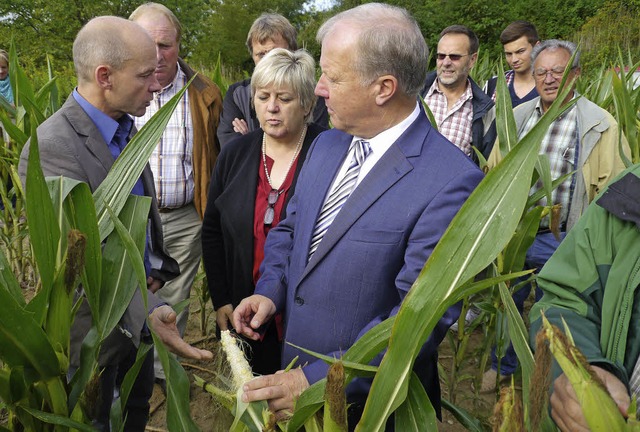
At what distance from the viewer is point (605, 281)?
1166 millimetres

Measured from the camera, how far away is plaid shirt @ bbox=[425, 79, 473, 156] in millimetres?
3248

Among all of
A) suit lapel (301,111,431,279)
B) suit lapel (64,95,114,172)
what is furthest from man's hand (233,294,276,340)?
suit lapel (64,95,114,172)

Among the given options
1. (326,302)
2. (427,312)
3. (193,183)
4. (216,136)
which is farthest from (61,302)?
(216,136)

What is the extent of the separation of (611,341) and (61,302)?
3.70 feet

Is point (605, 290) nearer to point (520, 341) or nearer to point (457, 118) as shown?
point (520, 341)

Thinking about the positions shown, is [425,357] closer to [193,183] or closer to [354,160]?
[354,160]

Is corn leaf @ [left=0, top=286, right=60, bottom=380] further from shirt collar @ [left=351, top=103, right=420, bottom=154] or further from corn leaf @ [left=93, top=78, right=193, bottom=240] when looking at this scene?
shirt collar @ [left=351, top=103, right=420, bottom=154]

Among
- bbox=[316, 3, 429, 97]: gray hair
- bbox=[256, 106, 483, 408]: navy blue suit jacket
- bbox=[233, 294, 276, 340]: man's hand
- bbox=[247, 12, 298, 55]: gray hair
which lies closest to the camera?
bbox=[256, 106, 483, 408]: navy blue suit jacket

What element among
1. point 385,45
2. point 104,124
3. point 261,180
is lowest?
point 261,180

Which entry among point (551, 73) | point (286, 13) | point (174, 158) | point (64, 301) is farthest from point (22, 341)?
point (286, 13)

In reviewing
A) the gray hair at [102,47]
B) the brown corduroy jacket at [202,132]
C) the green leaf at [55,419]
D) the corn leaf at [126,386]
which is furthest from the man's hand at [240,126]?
the green leaf at [55,419]

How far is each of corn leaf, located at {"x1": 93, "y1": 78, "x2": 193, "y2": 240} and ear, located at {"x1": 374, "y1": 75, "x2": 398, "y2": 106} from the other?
21.7 inches

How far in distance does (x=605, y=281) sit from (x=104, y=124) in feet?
5.13

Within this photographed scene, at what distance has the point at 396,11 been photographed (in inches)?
57.2
